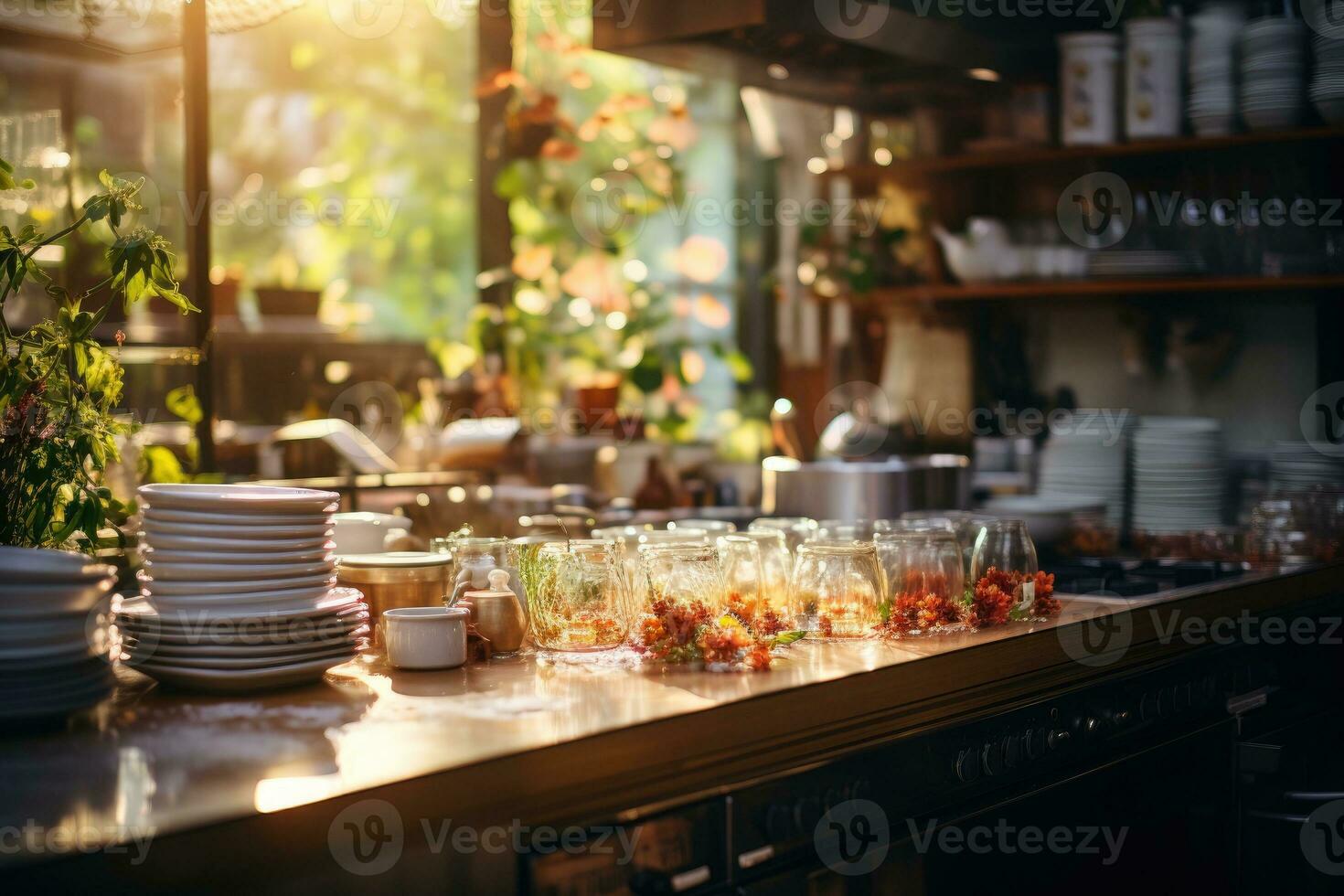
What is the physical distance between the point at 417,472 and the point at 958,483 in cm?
135

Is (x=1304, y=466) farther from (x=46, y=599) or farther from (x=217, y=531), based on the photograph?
(x=46, y=599)

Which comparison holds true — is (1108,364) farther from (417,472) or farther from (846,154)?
(417,472)

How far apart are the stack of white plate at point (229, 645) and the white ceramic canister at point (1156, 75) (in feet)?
9.29

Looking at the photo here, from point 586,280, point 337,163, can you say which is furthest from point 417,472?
point 337,163

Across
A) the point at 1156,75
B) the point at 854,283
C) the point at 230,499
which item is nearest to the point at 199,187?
the point at 230,499

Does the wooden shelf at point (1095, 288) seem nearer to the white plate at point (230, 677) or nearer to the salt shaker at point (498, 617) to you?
the salt shaker at point (498, 617)

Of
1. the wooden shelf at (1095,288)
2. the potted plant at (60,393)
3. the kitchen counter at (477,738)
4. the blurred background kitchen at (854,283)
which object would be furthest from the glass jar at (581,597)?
the wooden shelf at (1095,288)

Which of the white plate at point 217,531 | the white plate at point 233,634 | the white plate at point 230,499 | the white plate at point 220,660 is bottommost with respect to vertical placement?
the white plate at point 220,660

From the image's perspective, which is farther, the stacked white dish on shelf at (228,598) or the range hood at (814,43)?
the range hood at (814,43)

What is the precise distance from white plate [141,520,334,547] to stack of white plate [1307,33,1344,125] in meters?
2.84

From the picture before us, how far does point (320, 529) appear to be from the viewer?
1634 millimetres

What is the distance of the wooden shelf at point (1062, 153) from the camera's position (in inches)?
136

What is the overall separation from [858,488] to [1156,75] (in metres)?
1.55

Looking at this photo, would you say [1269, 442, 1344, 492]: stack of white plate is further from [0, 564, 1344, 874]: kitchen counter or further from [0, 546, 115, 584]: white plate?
[0, 546, 115, 584]: white plate
